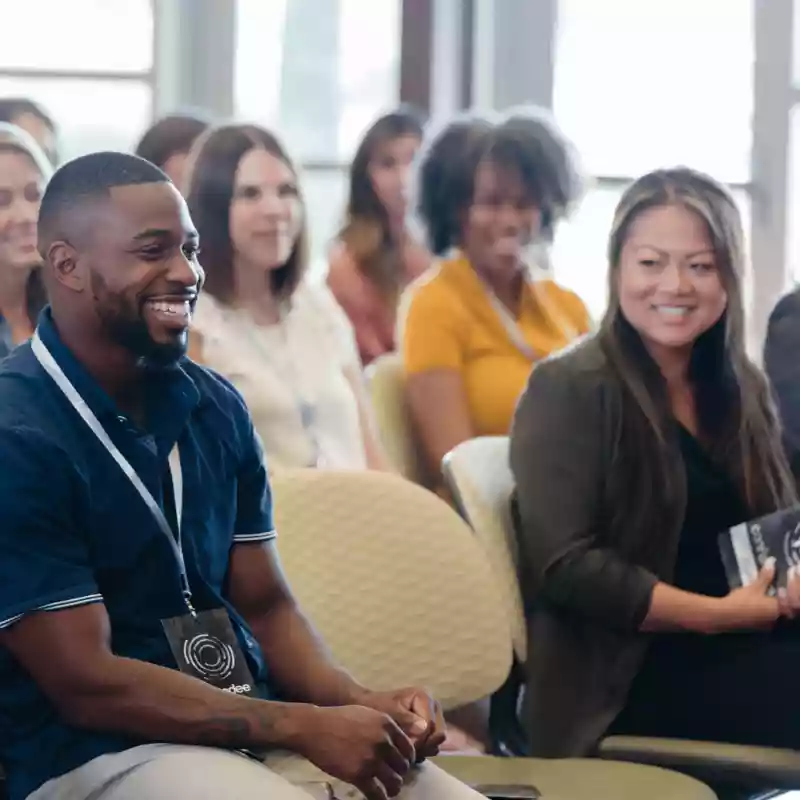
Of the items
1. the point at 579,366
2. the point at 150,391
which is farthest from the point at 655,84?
the point at 150,391

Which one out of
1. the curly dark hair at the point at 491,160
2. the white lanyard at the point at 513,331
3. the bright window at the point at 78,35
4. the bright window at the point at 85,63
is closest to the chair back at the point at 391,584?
the white lanyard at the point at 513,331

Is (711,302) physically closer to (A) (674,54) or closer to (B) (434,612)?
(B) (434,612)

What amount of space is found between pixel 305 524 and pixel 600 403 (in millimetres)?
443

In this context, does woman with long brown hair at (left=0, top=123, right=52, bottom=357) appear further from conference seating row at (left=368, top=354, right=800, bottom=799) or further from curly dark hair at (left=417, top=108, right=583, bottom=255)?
curly dark hair at (left=417, top=108, right=583, bottom=255)

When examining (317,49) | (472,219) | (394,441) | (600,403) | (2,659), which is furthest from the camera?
(317,49)

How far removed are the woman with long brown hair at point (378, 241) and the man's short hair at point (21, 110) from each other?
27.0 inches

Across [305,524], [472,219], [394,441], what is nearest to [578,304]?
[472,219]

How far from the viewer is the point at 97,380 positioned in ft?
4.57

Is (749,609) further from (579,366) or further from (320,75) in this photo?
(320,75)

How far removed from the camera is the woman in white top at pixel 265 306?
243 cm

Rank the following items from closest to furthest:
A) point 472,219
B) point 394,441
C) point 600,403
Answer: point 600,403 < point 394,441 < point 472,219

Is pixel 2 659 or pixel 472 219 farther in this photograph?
pixel 472 219

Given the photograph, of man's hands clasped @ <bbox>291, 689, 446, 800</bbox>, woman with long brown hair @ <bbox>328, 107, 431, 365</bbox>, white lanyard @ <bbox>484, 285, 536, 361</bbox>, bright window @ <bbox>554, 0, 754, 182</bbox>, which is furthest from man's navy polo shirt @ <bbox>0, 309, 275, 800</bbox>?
bright window @ <bbox>554, 0, 754, 182</bbox>

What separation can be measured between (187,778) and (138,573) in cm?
21
